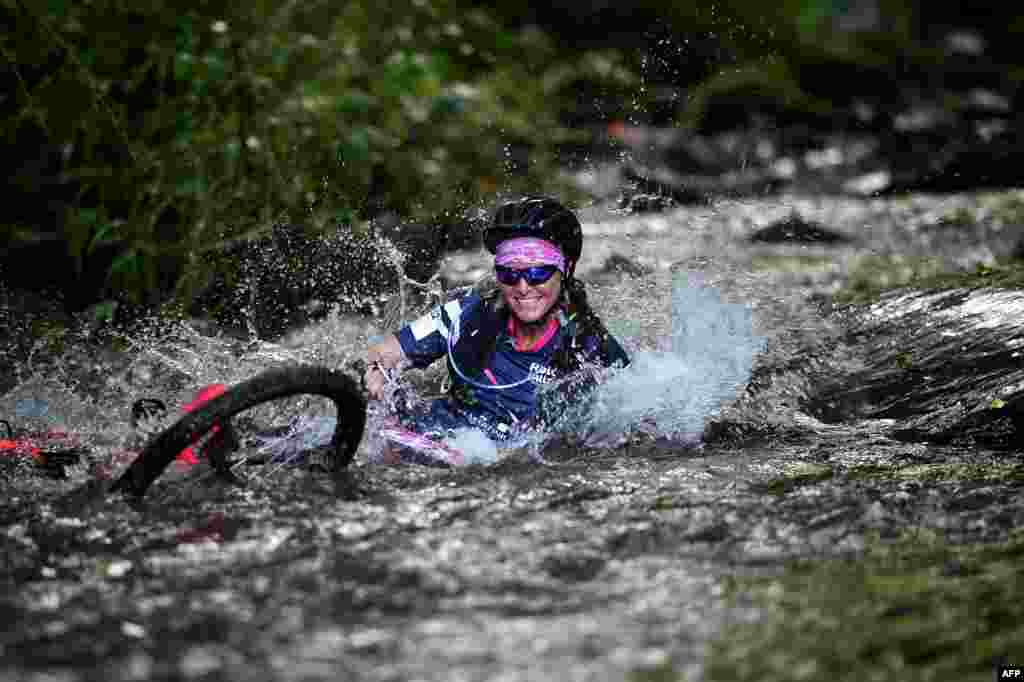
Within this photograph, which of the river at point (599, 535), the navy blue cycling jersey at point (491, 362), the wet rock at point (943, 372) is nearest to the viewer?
the river at point (599, 535)

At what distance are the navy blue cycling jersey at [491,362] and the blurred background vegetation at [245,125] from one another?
2598mm

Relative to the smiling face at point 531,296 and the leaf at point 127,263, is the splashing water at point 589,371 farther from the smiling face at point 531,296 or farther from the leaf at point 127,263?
the leaf at point 127,263

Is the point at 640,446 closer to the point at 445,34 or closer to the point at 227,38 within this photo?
the point at 227,38

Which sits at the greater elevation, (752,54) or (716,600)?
(752,54)

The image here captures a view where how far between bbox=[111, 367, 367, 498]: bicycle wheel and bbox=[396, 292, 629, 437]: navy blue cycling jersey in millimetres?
1348

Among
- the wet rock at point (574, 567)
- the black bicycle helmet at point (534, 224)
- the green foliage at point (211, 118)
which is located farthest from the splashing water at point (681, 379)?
the green foliage at point (211, 118)

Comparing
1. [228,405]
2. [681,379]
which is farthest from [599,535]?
[681,379]

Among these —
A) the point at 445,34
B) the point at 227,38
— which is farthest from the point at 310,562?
the point at 445,34

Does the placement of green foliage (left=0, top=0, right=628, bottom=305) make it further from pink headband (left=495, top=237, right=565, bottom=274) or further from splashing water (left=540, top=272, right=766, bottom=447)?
pink headband (left=495, top=237, right=565, bottom=274)

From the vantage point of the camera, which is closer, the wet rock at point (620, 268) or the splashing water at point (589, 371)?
the splashing water at point (589, 371)

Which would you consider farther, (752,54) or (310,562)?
(752,54)

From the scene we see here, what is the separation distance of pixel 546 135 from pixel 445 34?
2235mm

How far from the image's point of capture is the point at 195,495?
14.1 feet

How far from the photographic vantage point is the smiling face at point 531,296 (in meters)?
5.45
